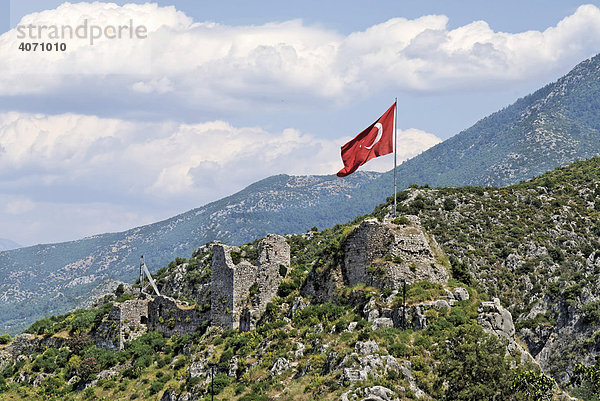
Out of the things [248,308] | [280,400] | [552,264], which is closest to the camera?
[280,400]

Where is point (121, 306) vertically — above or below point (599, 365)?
above

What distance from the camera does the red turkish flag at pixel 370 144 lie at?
5919cm

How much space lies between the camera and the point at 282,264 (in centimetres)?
6475

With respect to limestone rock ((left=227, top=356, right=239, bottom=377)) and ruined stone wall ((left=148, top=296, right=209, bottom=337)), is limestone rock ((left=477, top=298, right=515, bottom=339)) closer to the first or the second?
limestone rock ((left=227, top=356, right=239, bottom=377))

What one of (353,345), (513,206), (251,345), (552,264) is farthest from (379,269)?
(513,206)

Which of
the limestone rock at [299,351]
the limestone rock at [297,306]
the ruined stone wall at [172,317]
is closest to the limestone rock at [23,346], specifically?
the ruined stone wall at [172,317]

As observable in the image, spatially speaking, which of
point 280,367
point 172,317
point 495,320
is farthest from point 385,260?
point 172,317

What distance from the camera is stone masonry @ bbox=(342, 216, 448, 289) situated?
55.2 m

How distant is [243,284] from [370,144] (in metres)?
16.4

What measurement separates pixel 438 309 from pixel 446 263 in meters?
7.67

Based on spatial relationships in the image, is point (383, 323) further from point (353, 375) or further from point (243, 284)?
point (243, 284)

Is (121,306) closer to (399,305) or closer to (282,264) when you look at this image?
(282,264)

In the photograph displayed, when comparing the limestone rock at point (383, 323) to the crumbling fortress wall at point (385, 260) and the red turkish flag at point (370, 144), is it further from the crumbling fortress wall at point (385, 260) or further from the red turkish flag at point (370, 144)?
the red turkish flag at point (370, 144)

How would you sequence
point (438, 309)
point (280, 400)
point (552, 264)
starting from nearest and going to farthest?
point (280, 400) < point (438, 309) < point (552, 264)
